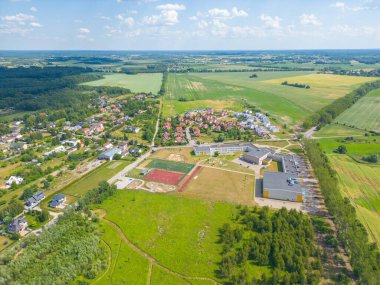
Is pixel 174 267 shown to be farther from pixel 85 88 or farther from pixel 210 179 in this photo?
pixel 85 88

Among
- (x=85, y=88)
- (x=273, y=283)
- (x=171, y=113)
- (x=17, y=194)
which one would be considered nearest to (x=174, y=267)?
(x=273, y=283)

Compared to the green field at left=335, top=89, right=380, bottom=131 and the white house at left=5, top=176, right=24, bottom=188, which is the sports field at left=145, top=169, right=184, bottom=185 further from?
the green field at left=335, top=89, right=380, bottom=131

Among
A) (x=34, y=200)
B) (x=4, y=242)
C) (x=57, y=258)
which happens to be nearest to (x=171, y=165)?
(x=34, y=200)

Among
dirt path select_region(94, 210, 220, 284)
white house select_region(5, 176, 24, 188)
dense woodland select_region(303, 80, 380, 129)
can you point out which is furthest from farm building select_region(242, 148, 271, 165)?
white house select_region(5, 176, 24, 188)

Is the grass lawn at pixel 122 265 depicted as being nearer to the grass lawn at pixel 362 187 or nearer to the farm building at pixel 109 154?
the farm building at pixel 109 154

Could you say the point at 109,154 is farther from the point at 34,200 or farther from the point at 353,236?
the point at 353,236
